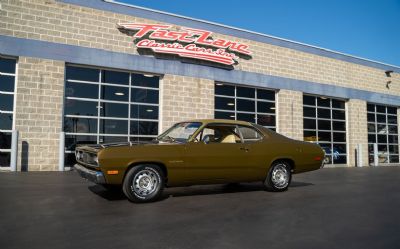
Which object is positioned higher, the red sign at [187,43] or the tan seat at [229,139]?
the red sign at [187,43]

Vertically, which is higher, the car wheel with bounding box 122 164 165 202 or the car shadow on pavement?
the car wheel with bounding box 122 164 165 202

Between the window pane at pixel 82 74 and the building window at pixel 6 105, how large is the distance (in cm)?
184

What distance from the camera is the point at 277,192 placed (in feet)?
25.8

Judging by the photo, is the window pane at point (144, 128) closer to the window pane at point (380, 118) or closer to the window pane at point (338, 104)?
the window pane at point (338, 104)

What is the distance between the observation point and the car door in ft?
21.8

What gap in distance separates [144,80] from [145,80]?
45mm

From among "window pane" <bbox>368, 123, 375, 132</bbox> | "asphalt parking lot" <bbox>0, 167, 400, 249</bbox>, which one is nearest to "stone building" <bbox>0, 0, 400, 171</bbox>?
"window pane" <bbox>368, 123, 375, 132</bbox>

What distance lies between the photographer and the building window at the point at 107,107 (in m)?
13.2

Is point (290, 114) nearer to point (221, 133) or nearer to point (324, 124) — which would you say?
point (324, 124)

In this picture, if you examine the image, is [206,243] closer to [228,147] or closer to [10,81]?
[228,147]

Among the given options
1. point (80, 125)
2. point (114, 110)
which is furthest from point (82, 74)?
point (80, 125)

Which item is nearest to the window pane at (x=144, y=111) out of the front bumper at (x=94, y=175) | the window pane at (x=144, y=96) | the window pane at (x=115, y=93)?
the window pane at (x=144, y=96)

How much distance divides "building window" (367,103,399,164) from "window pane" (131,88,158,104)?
1443cm

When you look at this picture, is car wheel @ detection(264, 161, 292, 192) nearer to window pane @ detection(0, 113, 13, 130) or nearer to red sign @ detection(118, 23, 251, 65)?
red sign @ detection(118, 23, 251, 65)
